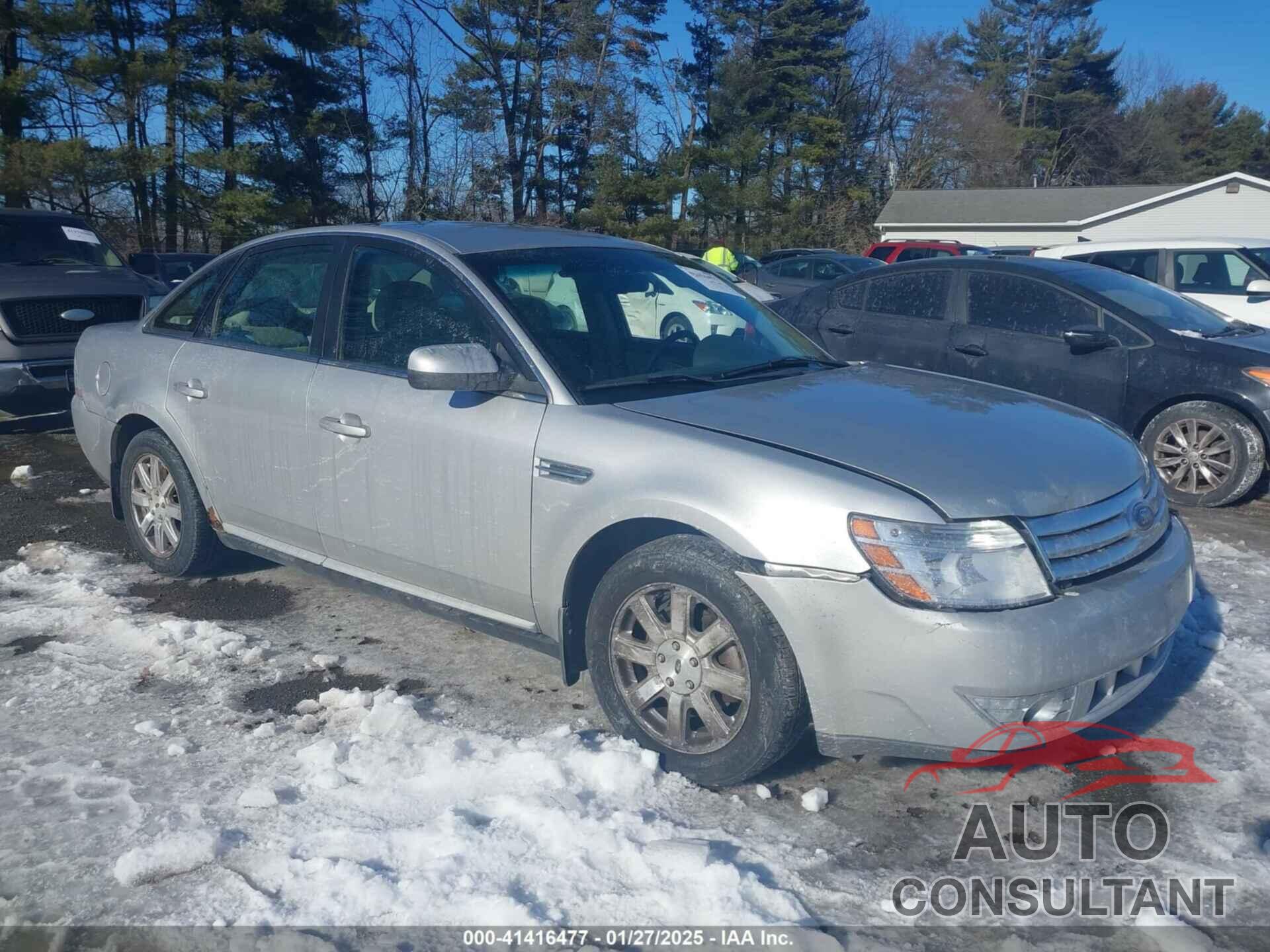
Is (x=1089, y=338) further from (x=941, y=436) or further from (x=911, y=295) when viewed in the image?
(x=941, y=436)

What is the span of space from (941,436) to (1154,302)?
5.04 meters

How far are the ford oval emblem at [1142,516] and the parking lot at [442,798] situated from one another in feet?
2.58

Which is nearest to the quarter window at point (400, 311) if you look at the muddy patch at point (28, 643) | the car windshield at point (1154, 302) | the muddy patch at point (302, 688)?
the muddy patch at point (302, 688)

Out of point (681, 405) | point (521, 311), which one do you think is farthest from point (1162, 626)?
point (521, 311)

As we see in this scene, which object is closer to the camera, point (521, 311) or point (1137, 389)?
point (521, 311)

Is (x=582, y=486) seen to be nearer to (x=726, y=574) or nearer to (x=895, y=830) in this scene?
(x=726, y=574)

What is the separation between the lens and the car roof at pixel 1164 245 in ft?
34.6

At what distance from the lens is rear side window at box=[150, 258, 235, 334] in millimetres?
5148

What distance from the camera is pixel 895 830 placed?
3.21m

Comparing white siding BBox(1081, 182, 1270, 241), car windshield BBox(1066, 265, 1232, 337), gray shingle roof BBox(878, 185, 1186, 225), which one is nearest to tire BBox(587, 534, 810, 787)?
car windshield BBox(1066, 265, 1232, 337)

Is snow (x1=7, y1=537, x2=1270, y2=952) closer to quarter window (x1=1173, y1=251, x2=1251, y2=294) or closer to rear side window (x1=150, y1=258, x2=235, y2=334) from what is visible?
rear side window (x1=150, y1=258, x2=235, y2=334)

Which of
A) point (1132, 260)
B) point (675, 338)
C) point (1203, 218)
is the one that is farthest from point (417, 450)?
point (1203, 218)

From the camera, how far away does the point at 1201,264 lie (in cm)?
1055

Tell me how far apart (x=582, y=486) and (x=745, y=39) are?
162 ft
